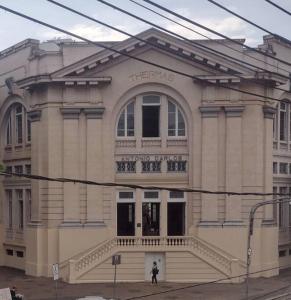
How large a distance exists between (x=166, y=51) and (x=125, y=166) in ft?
23.2

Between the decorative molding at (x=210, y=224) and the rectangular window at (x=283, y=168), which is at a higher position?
the rectangular window at (x=283, y=168)

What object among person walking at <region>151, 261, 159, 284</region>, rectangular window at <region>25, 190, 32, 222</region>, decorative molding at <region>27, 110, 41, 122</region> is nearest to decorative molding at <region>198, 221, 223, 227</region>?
person walking at <region>151, 261, 159, 284</region>

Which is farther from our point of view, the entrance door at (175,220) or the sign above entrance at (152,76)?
the entrance door at (175,220)

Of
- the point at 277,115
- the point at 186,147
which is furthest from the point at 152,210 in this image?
the point at 277,115

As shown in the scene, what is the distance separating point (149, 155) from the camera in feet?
122

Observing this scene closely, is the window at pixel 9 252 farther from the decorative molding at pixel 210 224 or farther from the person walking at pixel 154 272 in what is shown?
the decorative molding at pixel 210 224

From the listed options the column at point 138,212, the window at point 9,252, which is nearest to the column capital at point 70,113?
the column at point 138,212

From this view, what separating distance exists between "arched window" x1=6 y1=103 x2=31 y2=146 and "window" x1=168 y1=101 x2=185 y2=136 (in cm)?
940

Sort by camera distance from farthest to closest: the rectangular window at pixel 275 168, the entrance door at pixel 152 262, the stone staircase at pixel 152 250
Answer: the rectangular window at pixel 275 168 < the entrance door at pixel 152 262 < the stone staircase at pixel 152 250

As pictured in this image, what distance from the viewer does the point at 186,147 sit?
122 feet

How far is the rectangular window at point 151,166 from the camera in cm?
3716

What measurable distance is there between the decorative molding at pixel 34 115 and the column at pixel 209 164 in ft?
31.8

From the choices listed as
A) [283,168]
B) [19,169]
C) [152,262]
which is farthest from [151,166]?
[283,168]

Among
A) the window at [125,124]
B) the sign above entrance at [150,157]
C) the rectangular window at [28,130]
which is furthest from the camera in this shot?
the rectangular window at [28,130]
